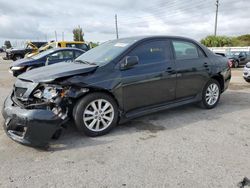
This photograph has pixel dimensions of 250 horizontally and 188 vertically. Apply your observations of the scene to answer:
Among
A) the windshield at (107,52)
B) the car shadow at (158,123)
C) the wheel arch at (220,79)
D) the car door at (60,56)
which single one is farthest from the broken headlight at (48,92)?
the car door at (60,56)

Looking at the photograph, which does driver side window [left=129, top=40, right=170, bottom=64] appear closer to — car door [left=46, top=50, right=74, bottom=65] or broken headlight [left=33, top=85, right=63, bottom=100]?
broken headlight [left=33, top=85, right=63, bottom=100]

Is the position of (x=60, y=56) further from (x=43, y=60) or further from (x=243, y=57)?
(x=243, y=57)

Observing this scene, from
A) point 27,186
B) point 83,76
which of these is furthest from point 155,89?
point 27,186

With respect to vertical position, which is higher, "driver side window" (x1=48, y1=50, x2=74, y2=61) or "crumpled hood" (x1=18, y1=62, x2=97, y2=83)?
"driver side window" (x1=48, y1=50, x2=74, y2=61)

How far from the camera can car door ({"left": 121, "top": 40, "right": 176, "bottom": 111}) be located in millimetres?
4234

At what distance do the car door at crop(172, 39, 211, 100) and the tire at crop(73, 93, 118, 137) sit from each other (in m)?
1.54

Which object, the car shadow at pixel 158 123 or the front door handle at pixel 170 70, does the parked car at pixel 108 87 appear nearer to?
the front door handle at pixel 170 70

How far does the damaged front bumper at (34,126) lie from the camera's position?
3.29m

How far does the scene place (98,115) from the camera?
3943 mm

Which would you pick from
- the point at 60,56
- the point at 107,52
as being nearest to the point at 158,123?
the point at 107,52

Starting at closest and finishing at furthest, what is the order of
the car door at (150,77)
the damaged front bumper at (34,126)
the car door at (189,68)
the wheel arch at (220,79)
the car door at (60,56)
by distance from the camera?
1. the damaged front bumper at (34,126)
2. the car door at (150,77)
3. the car door at (189,68)
4. the wheel arch at (220,79)
5. the car door at (60,56)

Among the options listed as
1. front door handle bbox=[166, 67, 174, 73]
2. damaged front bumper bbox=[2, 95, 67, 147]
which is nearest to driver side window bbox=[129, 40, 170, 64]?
front door handle bbox=[166, 67, 174, 73]

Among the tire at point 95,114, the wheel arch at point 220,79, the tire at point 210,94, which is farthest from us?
the wheel arch at point 220,79

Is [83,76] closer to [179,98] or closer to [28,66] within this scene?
[179,98]
